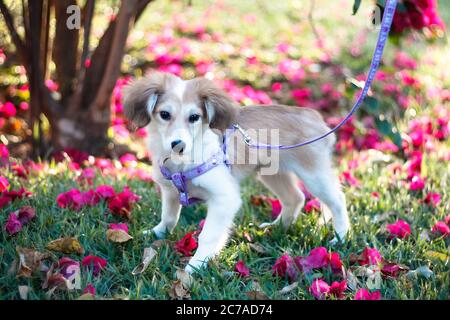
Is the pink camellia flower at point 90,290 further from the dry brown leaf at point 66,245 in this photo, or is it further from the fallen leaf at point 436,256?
the fallen leaf at point 436,256

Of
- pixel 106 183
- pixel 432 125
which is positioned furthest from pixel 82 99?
pixel 432 125

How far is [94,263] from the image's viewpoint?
114 inches

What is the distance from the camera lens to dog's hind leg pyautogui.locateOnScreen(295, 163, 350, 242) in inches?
140

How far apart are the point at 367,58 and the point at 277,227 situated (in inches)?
190

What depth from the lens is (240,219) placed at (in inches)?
149

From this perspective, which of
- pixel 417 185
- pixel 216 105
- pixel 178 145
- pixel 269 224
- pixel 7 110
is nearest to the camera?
pixel 178 145

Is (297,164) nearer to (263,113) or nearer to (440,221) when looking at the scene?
(263,113)

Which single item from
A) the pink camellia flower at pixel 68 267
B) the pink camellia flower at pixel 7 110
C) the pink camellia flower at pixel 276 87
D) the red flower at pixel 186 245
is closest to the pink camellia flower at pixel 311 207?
the red flower at pixel 186 245

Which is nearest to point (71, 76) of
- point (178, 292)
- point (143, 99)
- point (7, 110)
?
point (7, 110)

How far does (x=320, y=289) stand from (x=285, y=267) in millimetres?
268

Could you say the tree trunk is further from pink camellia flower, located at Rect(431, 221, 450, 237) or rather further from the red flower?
pink camellia flower, located at Rect(431, 221, 450, 237)

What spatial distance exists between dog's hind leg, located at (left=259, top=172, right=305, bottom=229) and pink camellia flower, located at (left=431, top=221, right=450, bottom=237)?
0.83 metres

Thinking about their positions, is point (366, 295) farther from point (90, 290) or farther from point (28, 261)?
point (28, 261)

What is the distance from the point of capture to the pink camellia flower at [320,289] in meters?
2.76
